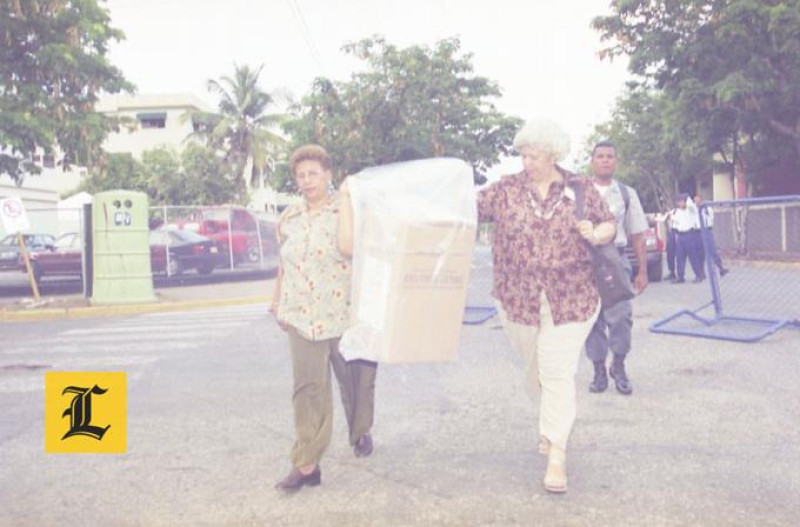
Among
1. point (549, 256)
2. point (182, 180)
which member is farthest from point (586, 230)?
point (182, 180)

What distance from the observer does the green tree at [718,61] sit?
1947 centimetres

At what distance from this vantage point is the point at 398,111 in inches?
929

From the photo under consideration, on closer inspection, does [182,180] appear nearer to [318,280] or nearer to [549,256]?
[318,280]

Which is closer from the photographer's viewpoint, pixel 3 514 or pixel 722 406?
pixel 3 514

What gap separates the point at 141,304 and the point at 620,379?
33.8 feet

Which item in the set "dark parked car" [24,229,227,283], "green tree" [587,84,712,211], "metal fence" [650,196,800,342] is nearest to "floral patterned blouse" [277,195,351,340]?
"metal fence" [650,196,800,342]

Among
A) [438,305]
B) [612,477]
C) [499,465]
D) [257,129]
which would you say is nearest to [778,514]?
[612,477]

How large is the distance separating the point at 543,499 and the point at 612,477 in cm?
50

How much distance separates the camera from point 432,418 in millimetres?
5668

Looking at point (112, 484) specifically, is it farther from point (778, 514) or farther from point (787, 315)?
point (787, 315)

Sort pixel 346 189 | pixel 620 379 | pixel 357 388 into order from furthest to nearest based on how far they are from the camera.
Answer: pixel 620 379 < pixel 357 388 < pixel 346 189

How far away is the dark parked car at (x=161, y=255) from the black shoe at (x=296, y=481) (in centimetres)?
1700

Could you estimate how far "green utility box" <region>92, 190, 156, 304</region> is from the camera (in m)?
14.6

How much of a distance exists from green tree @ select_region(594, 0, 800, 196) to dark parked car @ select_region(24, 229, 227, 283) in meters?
11.3
